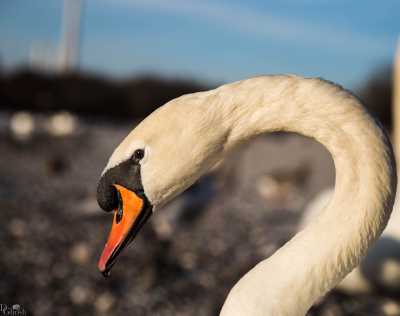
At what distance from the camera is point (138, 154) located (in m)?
1.78

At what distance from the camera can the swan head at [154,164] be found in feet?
5.81

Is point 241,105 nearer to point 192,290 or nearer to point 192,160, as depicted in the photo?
point 192,160

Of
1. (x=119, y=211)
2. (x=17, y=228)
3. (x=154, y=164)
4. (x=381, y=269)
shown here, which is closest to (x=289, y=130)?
(x=154, y=164)

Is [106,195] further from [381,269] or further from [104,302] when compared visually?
[381,269]

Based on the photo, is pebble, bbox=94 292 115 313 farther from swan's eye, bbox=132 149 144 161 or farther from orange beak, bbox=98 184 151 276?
swan's eye, bbox=132 149 144 161

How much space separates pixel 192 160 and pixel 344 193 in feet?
1.39

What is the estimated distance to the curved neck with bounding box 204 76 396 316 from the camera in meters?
1.68

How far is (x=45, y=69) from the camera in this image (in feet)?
80.4

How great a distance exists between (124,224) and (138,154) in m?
0.22

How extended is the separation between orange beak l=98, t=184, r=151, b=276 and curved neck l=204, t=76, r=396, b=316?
0.35 metres

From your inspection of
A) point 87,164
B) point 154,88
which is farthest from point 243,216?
point 154,88

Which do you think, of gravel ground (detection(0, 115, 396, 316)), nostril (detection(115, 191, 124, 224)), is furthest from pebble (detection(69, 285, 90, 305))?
nostril (detection(115, 191, 124, 224))

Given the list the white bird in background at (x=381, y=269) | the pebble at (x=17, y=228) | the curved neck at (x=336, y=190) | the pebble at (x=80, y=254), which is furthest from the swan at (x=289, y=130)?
the pebble at (x=17, y=228)

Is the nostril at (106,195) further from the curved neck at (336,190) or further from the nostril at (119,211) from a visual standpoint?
the curved neck at (336,190)
